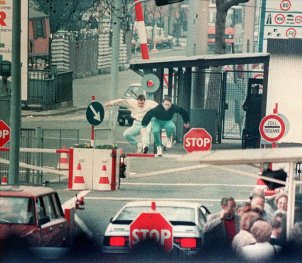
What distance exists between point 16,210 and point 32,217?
0.26 m

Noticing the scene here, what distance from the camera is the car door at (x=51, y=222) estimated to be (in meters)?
16.5

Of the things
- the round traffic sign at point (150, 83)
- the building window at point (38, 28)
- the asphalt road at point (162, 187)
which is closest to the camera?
the asphalt road at point (162, 187)

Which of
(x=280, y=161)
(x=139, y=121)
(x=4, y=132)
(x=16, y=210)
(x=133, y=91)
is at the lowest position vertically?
(x=16, y=210)

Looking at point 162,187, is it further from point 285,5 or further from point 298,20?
point 285,5

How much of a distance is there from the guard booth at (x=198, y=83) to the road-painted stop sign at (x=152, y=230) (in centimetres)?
2287

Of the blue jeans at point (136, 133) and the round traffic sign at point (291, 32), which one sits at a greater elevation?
the round traffic sign at point (291, 32)

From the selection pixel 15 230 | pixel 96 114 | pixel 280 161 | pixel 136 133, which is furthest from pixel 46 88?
pixel 280 161

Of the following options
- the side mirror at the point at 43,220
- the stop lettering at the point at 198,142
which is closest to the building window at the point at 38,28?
the stop lettering at the point at 198,142

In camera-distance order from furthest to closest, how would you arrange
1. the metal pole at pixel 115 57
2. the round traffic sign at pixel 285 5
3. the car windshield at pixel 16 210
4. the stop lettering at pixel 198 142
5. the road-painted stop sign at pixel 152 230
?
the round traffic sign at pixel 285 5, the metal pole at pixel 115 57, the stop lettering at pixel 198 142, the car windshield at pixel 16 210, the road-painted stop sign at pixel 152 230

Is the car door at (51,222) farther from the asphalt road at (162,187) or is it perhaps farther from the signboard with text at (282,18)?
the signboard with text at (282,18)

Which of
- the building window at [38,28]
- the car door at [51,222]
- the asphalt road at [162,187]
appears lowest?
the asphalt road at [162,187]

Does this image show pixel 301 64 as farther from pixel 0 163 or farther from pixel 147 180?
pixel 0 163

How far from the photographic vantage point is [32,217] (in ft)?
53.7

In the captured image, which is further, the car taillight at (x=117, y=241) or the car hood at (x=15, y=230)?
the car taillight at (x=117, y=241)
